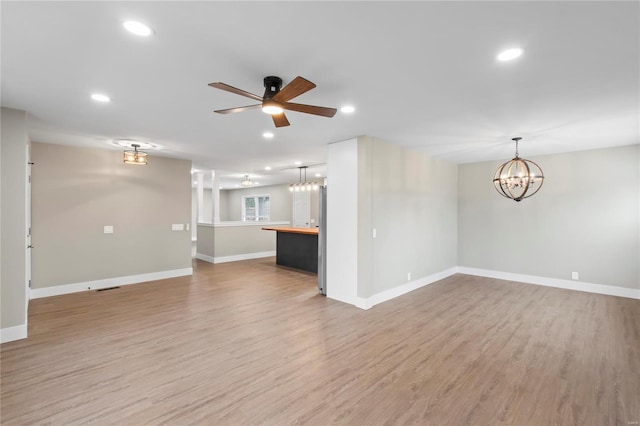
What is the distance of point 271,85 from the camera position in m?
2.46

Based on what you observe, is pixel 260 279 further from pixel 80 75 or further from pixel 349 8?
pixel 349 8

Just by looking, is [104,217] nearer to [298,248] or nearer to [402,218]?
[298,248]

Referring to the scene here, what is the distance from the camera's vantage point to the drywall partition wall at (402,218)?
448cm

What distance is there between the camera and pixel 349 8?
1.63 metres

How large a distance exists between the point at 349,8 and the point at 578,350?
13.3 feet

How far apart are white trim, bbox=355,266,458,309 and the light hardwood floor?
5.4 inches

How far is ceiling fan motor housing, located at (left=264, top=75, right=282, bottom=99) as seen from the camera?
2.41 meters

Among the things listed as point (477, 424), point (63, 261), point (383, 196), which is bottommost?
point (477, 424)

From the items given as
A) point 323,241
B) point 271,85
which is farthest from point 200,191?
point 271,85

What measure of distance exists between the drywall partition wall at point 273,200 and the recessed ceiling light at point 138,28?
9368 millimetres

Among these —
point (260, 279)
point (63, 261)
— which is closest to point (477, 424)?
point (260, 279)

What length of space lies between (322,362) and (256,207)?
10792 mm

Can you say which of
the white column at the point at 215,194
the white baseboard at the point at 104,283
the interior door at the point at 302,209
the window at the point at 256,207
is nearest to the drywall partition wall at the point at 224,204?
the window at the point at 256,207

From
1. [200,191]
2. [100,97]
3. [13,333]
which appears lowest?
[13,333]
